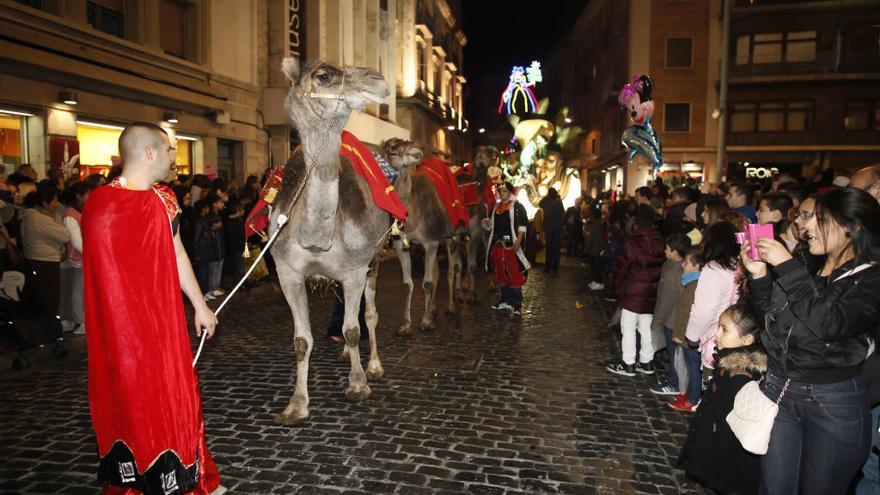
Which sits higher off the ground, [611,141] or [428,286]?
[611,141]

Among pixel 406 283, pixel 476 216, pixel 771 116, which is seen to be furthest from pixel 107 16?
pixel 771 116

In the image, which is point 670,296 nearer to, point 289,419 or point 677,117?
point 289,419

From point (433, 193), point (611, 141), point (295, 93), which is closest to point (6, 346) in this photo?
point (295, 93)

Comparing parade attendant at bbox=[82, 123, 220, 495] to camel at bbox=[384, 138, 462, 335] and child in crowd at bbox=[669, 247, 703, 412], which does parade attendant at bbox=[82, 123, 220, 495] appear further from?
camel at bbox=[384, 138, 462, 335]

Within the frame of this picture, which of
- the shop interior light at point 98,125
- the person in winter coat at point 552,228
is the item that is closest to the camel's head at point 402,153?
the shop interior light at point 98,125

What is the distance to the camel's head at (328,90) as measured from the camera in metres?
4.70

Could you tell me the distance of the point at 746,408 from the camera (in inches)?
121

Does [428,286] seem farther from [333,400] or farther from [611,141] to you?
[611,141]

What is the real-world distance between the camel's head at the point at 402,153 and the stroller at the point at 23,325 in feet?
15.5

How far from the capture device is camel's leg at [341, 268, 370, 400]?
579 centimetres

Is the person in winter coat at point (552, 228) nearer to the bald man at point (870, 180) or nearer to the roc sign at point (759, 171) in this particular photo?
the bald man at point (870, 180)

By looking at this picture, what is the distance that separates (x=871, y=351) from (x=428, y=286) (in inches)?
252

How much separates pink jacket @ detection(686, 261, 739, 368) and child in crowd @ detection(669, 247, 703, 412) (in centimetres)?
49

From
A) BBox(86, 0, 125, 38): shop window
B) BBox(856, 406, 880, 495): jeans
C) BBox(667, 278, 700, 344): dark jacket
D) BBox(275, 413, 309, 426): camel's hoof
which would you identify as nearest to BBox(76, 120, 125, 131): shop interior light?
BBox(86, 0, 125, 38): shop window
